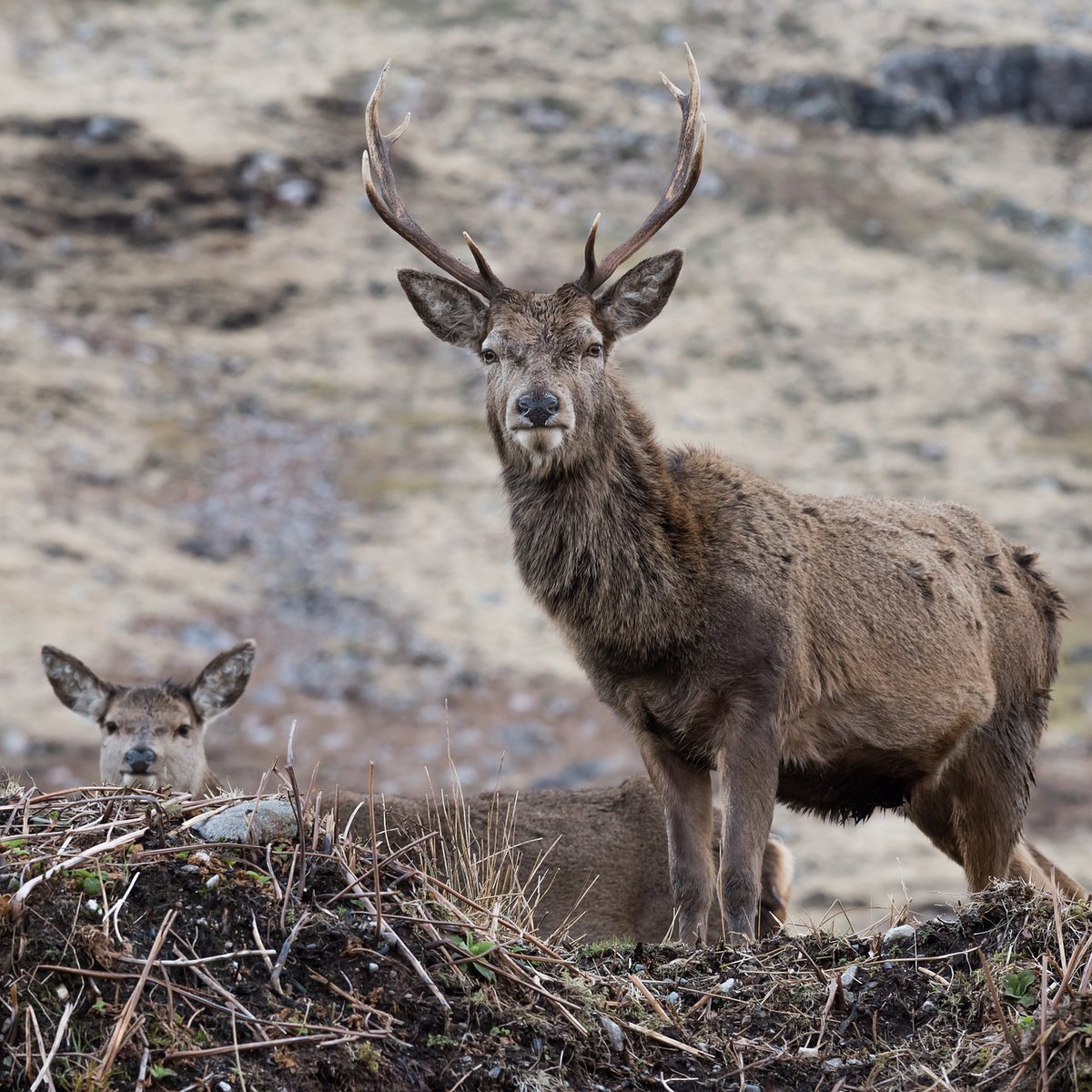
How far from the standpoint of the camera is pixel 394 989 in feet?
14.5

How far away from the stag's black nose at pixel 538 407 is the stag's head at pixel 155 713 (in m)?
3.32

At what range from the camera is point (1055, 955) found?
4.78 metres

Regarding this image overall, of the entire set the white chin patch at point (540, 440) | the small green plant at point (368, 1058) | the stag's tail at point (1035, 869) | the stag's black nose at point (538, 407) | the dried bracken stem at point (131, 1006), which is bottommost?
the stag's tail at point (1035, 869)

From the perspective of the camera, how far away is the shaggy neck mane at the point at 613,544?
728 cm

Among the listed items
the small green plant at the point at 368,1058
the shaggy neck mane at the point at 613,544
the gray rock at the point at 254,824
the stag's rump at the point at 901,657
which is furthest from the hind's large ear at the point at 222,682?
the small green plant at the point at 368,1058

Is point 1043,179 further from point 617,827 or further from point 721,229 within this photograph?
point 617,827

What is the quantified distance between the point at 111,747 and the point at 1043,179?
39.1 metres

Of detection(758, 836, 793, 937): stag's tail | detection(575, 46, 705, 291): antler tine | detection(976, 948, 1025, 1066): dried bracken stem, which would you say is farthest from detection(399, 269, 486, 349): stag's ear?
detection(976, 948, 1025, 1066): dried bracken stem

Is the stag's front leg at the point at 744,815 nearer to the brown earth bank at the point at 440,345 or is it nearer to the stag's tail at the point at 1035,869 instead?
the stag's tail at the point at 1035,869

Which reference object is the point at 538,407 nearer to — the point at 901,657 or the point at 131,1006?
the point at 901,657

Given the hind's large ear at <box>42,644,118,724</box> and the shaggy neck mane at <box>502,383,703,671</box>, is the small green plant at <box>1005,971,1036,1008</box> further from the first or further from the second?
the hind's large ear at <box>42,644,118,724</box>

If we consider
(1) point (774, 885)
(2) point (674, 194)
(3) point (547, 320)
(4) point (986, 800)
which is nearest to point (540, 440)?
(3) point (547, 320)

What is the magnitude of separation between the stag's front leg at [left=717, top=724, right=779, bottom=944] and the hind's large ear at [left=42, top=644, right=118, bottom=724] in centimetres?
460

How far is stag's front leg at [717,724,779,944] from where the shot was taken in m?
6.96
